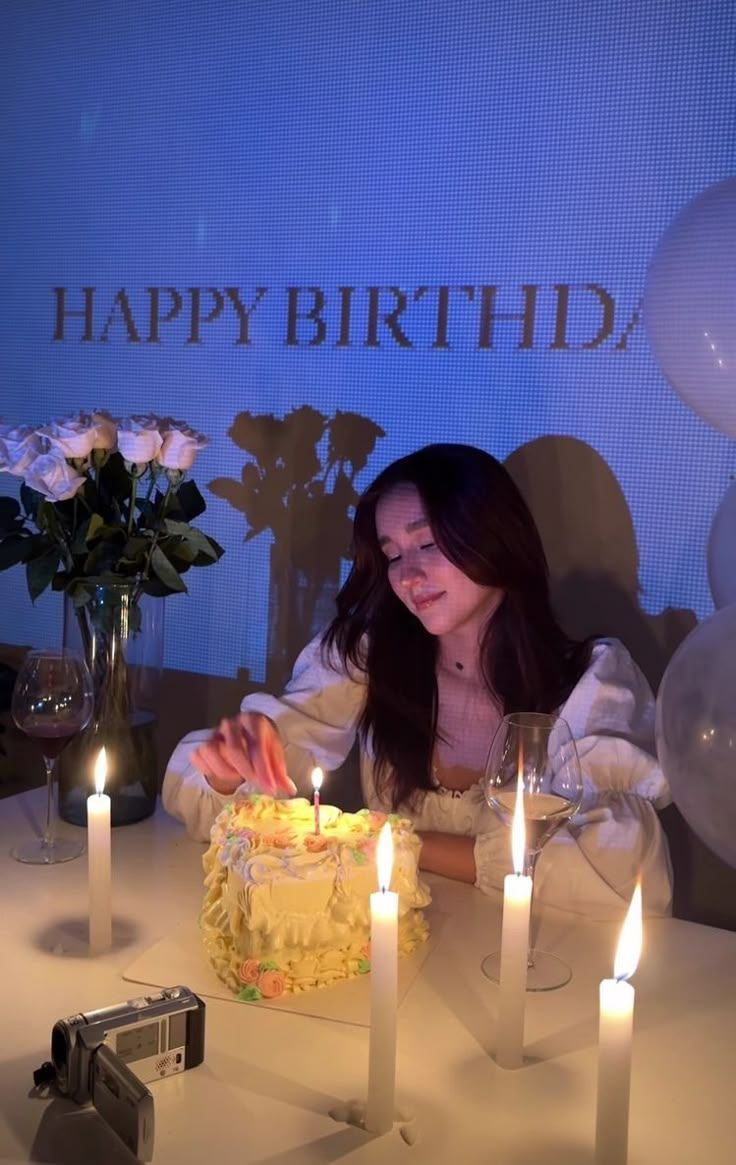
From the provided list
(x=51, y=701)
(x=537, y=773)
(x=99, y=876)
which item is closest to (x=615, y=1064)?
(x=537, y=773)

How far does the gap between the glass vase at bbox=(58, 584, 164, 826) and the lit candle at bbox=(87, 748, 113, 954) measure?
44 centimetres

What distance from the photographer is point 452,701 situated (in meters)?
1.89

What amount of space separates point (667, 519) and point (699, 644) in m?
0.62

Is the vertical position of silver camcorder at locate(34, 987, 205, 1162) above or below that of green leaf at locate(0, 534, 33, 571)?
below

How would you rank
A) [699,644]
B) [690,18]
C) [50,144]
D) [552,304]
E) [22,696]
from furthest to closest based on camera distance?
1. [50,144]
2. [552,304]
3. [690,18]
4. [22,696]
5. [699,644]

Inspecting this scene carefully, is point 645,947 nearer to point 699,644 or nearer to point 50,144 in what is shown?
point 699,644

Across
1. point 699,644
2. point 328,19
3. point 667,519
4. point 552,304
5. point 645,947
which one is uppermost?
point 328,19

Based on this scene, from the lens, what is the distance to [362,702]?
6.42ft

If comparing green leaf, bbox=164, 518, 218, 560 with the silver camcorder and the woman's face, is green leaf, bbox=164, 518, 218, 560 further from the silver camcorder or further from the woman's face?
the silver camcorder

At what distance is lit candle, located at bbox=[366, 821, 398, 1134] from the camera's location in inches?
35.9

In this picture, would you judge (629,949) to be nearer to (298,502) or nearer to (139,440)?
(139,440)

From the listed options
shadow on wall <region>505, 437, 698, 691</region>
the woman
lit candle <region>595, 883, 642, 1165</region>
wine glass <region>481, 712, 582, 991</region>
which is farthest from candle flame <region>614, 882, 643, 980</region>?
shadow on wall <region>505, 437, 698, 691</region>

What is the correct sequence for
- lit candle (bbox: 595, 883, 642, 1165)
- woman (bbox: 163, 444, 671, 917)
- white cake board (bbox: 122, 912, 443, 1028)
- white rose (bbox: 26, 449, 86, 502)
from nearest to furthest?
lit candle (bbox: 595, 883, 642, 1165)
white cake board (bbox: 122, 912, 443, 1028)
woman (bbox: 163, 444, 671, 917)
white rose (bbox: 26, 449, 86, 502)

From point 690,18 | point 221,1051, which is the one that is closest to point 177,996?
point 221,1051
